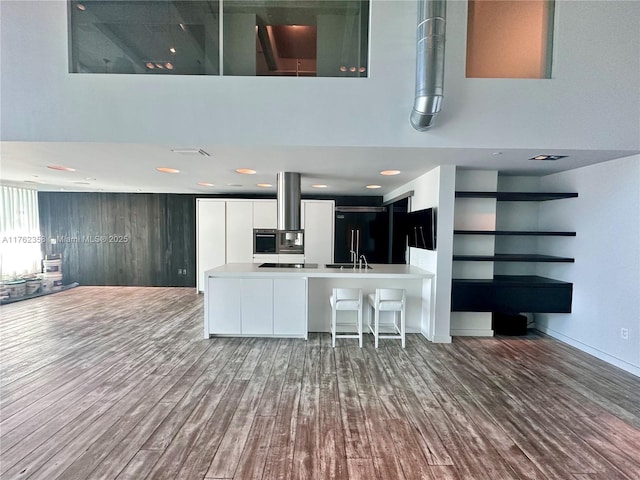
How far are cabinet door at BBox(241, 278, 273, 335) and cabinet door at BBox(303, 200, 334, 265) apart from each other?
279cm

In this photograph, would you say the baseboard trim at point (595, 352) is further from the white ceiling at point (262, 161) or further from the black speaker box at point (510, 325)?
the white ceiling at point (262, 161)

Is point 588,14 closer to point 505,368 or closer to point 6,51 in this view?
point 505,368

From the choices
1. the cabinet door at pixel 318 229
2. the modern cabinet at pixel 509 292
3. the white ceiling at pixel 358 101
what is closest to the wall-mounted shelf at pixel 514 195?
the modern cabinet at pixel 509 292

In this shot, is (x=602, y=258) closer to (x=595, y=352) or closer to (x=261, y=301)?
(x=595, y=352)

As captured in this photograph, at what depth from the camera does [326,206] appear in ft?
21.3

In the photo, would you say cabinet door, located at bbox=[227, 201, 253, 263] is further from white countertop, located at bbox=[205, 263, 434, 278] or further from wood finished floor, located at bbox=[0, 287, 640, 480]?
wood finished floor, located at bbox=[0, 287, 640, 480]

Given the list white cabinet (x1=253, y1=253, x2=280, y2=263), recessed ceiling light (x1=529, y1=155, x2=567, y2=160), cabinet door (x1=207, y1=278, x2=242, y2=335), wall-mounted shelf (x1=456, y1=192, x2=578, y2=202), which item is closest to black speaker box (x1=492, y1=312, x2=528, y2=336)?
wall-mounted shelf (x1=456, y1=192, x2=578, y2=202)

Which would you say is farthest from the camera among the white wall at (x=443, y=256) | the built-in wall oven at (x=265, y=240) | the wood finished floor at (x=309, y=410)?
the built-in wall oven at (x=265, y=240)

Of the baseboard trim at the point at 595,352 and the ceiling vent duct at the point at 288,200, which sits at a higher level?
the ceiling vent duct at the point at 288,200

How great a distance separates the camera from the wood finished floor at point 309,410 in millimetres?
1758

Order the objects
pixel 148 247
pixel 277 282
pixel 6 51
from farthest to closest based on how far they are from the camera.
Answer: pixel 148 247 → pixel 277 282 → pixel 6 51

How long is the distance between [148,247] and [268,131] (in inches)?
232

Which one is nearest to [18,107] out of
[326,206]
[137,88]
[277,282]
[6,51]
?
[6,51]

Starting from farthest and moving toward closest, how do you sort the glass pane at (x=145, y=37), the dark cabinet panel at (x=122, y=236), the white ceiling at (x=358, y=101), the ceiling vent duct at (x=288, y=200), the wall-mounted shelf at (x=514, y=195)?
1. the dark cabinet panel at (x=122, y=236)
2. the ceiling vent duct at (x=288, y=200)
3. the wall-mounted shelf at (x=514, y=195)
4. the glass pane at (x=145, y=37)
5. the white ceiling at (x=358, y=101)
